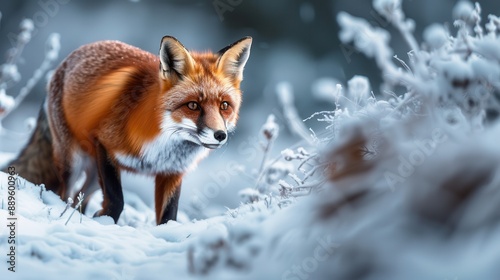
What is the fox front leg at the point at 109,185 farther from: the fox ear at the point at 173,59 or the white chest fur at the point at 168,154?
the fox ear at the point at 173,59

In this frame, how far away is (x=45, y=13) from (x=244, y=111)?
3.05m

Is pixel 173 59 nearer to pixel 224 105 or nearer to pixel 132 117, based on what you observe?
pixel 224 105

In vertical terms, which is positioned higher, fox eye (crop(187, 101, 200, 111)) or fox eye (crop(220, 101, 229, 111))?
fox eye (crop(220, 101, 229, 111))

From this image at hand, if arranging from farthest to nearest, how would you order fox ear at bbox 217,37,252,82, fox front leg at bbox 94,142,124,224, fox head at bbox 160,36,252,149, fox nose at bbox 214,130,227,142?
fox front leg at bbox 94,142,124,224 < fox ear at bbox 217,37,252,82 < fox head at bbox 160,36,252,149 < fox nose at bbox 214,130,227,142

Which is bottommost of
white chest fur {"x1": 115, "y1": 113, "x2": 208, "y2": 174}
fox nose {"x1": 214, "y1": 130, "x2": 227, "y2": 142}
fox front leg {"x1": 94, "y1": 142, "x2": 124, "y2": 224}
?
fox front leg {"x1": 94, "y1": 142, "x2": 124, "y2": 224}

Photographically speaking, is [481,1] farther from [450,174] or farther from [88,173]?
[450,174]

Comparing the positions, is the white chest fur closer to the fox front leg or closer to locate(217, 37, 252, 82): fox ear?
the fox front leg

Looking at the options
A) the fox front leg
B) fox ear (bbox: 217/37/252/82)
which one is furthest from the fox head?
the fox front leg

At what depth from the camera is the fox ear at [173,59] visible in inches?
133

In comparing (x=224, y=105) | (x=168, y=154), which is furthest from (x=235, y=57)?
(x=168, y=154)

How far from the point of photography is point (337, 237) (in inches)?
82.3

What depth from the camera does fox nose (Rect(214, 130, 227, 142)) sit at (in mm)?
3199

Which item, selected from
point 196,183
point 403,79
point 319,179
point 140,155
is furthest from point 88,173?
point 403,79

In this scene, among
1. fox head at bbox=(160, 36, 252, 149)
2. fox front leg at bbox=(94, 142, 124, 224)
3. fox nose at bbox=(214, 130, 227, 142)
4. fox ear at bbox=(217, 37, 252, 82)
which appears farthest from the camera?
fox front leg at bbox=(94, 142, 124, 224)
